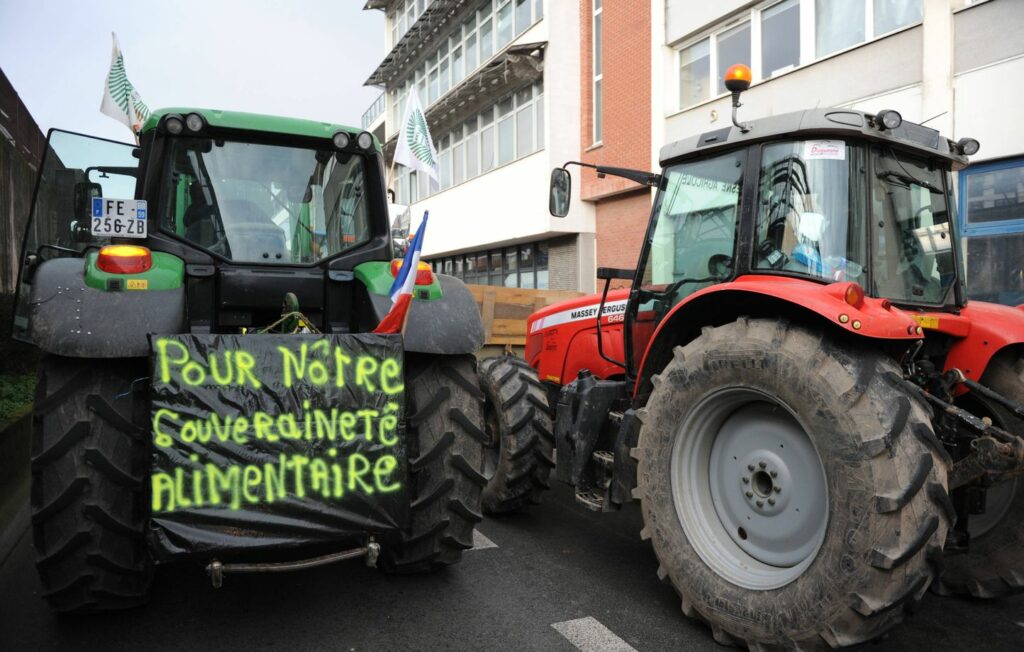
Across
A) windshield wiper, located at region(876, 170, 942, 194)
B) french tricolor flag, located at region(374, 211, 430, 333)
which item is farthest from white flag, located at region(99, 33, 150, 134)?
windshield wiper, located at region(876, 170, 942, 194)

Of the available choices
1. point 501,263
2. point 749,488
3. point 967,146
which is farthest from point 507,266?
point 749,488

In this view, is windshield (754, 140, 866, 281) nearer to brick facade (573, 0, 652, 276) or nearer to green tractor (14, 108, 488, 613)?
green tractor (14, 108, 488, 613)

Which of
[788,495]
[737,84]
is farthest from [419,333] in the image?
[737,84]

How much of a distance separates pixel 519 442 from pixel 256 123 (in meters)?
2.48

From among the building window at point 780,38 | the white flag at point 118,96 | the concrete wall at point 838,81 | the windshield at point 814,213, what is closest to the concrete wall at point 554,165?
the concrete wall at point 838,81

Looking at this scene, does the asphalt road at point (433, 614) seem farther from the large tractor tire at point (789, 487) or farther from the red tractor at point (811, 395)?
the large tractor tire at point (789, 487)

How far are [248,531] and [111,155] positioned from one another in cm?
257

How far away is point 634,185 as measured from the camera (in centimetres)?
1641

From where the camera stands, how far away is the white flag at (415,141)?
8.22m

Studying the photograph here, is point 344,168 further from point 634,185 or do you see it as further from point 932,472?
point 634,185

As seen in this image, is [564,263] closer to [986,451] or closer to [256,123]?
[256,123]

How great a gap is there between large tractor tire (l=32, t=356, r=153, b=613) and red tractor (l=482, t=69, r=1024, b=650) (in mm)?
2227

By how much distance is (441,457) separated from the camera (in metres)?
3.55

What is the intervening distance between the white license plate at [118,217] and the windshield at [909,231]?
3456mm
